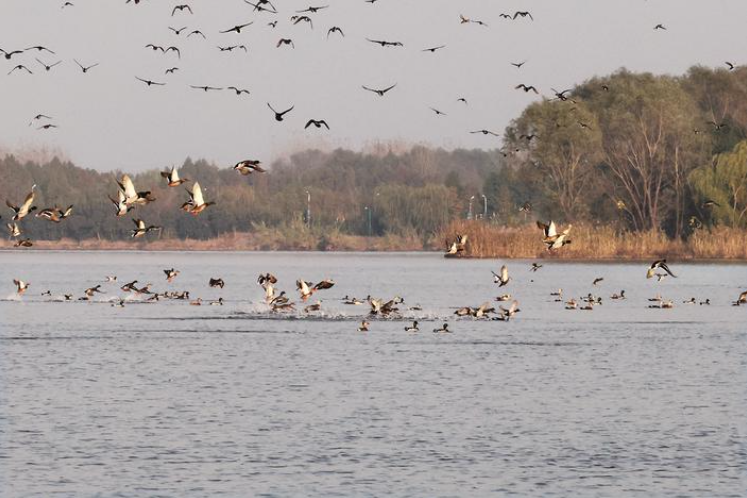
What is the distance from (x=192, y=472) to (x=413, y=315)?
4115cm

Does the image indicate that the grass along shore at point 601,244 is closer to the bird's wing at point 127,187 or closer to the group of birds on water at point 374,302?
the group of birds on water at point 374,302

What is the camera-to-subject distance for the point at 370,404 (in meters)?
32.9

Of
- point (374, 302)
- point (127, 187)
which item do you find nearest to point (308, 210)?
point (374, 302)

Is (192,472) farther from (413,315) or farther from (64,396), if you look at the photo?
(413,315)

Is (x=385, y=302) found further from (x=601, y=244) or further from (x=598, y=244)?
(x=598, y=244)

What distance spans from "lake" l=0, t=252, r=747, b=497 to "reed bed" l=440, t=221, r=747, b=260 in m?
56.3

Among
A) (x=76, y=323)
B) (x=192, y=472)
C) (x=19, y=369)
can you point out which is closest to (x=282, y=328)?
(x=76, y=323)

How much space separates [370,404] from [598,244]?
9448cm

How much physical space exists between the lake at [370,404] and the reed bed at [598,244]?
56333mm

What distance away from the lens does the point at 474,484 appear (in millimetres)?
23078

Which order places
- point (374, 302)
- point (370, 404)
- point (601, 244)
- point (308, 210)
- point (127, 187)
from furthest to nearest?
point (308, 210), point (601, 244), point (374, 302), point (127, 187), point (370, 404)

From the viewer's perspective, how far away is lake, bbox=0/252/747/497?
77.4ft

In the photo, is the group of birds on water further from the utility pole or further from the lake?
the utility pole

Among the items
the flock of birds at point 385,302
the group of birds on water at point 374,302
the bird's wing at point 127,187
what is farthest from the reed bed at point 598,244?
the bird's wing at point 127,187
